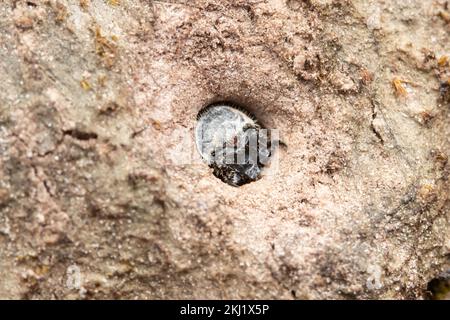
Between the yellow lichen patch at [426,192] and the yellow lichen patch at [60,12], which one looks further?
the yellow lichen patch at [426,192]

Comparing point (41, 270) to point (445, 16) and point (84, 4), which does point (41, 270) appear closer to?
point (84, 4)

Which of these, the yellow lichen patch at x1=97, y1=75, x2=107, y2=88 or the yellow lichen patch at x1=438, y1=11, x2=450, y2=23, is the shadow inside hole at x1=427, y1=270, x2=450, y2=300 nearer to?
the yellow lichen patch at x1=438, y1=11, x2=450, y2=23

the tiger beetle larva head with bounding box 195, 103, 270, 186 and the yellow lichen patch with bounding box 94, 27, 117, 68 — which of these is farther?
the tiger beetle larva head with bounding box 195, 103, 270, 186

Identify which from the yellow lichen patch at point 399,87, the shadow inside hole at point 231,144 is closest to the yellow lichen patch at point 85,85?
the shadow inside hole at point 231,144

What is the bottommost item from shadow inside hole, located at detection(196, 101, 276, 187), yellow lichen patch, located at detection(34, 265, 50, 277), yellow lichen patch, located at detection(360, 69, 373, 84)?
yellow lichen patch, located at detection(34, 265, 50, 277)

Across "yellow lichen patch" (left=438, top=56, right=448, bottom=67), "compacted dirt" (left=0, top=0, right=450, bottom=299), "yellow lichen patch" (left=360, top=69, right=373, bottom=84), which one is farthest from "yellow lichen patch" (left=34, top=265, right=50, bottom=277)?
"yellow lichen patch" (left=438, top=56, right=448, bottom=67)

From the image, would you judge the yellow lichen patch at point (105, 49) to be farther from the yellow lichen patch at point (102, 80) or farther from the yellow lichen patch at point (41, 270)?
the yellow lichen patch at point (41, 270)

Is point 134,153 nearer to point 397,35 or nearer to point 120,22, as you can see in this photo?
point 120,22

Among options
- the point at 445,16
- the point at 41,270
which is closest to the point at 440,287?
the point at 445,16

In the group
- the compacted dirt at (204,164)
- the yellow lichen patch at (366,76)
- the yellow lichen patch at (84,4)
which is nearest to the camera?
the compacted dirt at (204,164)

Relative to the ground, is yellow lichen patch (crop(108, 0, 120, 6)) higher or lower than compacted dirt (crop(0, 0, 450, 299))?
higher
